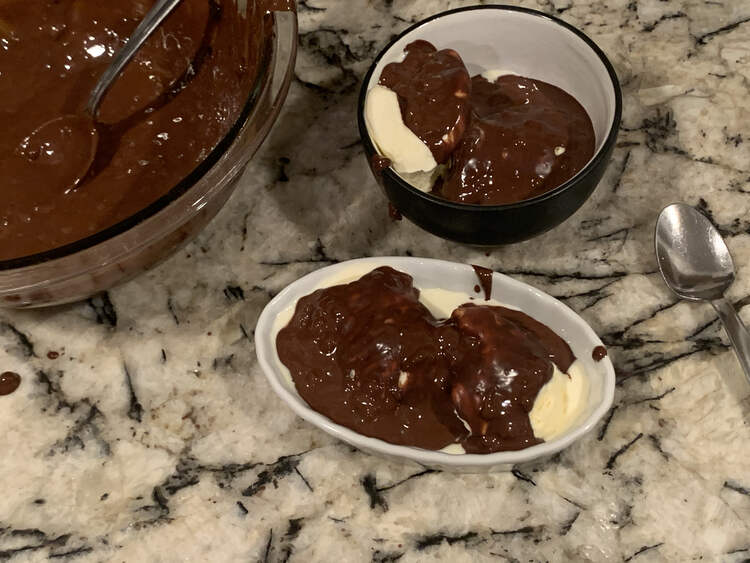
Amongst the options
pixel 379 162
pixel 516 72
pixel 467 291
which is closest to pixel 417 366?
pixel 467 291

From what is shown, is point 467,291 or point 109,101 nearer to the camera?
point 467,291

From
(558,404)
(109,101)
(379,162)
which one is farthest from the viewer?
(109,101)

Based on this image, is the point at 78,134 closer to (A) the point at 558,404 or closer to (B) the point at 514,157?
(B) the point at 514,157

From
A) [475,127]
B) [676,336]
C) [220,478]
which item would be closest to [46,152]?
[220,478]

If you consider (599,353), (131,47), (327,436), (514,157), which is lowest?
(327,436)

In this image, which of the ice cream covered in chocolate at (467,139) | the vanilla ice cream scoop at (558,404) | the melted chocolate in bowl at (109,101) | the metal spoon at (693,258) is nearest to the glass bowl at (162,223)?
the melted chocolate in bowl at (109,101)

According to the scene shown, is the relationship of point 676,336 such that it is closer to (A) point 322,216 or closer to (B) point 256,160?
(A) point 322,216

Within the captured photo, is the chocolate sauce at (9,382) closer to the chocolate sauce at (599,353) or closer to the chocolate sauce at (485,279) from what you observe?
the chocolate sauce at (485,279)
